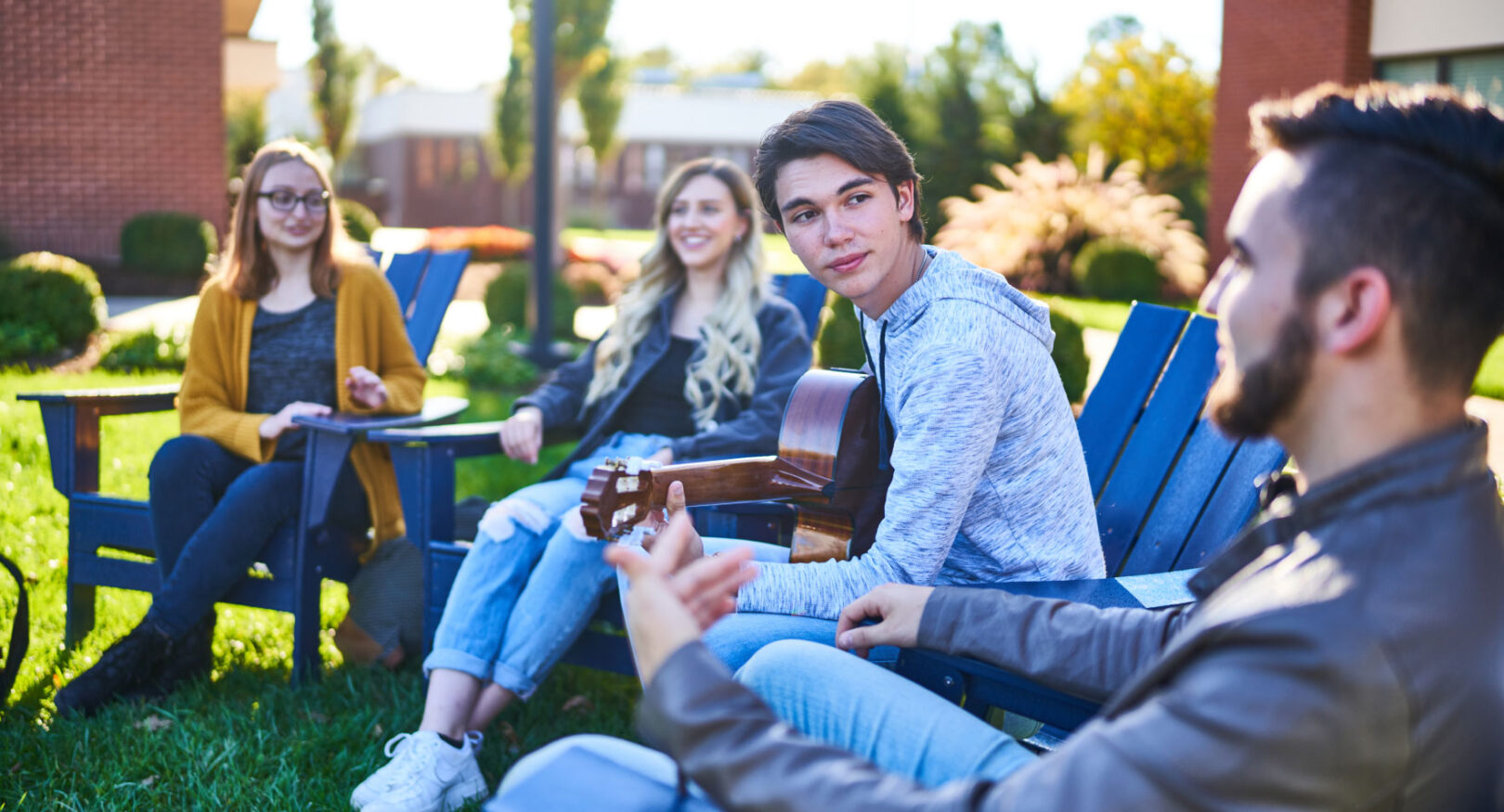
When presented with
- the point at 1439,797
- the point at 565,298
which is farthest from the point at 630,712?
the point at 565,298

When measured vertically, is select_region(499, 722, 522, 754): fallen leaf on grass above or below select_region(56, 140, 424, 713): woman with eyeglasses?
below

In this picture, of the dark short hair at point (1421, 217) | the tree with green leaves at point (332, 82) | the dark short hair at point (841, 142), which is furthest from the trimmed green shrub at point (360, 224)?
the tree with green leaves at point (332, 82)

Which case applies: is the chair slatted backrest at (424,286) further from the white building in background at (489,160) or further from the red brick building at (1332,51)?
the white building in background at (489,160)

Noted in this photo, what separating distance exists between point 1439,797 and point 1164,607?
755mm

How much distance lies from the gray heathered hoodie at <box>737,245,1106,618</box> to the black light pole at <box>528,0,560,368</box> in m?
7.19

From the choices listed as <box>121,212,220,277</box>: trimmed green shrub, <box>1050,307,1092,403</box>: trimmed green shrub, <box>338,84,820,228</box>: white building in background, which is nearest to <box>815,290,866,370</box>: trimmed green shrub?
<box>1050,307,1092,403</box>: trimmed green shrub

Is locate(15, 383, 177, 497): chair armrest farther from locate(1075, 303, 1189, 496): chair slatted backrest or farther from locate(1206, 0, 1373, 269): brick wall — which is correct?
locate(1206, 0, 1373, 269): brick wall

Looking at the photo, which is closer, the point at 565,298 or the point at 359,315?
the point at 359,315

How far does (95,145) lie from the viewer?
46.0ft

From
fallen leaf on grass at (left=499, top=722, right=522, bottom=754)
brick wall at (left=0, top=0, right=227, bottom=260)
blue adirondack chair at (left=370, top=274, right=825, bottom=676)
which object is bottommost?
fallen leaf on grass at (left=499, top=722, right=522, bottom=754)

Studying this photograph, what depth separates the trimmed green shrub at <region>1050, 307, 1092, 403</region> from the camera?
614cm

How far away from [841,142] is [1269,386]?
1244 mm

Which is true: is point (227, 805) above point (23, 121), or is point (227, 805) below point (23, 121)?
below

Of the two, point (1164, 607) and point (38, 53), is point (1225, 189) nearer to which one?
point (38, 53)
